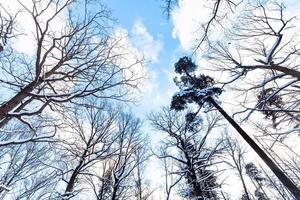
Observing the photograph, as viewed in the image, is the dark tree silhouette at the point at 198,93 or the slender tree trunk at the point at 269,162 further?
the dark tree silhouette at the point at 198,93

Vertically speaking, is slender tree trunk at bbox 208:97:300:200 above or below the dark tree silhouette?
below

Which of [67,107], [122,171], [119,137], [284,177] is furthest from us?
[119,137]

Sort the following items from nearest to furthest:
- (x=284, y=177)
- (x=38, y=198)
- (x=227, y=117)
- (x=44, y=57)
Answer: (x=44, y=57), (x=38, y=198), (x=284, y=177), (x=227, y=117)

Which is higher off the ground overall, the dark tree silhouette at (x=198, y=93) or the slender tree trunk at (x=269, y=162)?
the dark tree silhouette at (x=198, y=93)

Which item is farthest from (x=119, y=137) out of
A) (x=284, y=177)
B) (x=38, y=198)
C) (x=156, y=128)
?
(x=284, y=177)

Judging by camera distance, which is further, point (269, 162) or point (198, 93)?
point (198, 93)

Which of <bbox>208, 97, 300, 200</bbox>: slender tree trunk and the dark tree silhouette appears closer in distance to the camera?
<bbox>208, 97, 300, 200</bbox>: slender tree trunk

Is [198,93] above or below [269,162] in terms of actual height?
above

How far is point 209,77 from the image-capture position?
1505cm

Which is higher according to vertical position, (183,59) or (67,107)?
(183,59)

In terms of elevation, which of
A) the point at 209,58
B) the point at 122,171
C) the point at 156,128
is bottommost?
the point at 122,171

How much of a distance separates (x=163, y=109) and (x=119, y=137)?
5108 mm

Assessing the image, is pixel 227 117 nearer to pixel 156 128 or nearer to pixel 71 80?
pixel 156 128

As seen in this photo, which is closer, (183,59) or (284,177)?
(284,177)
